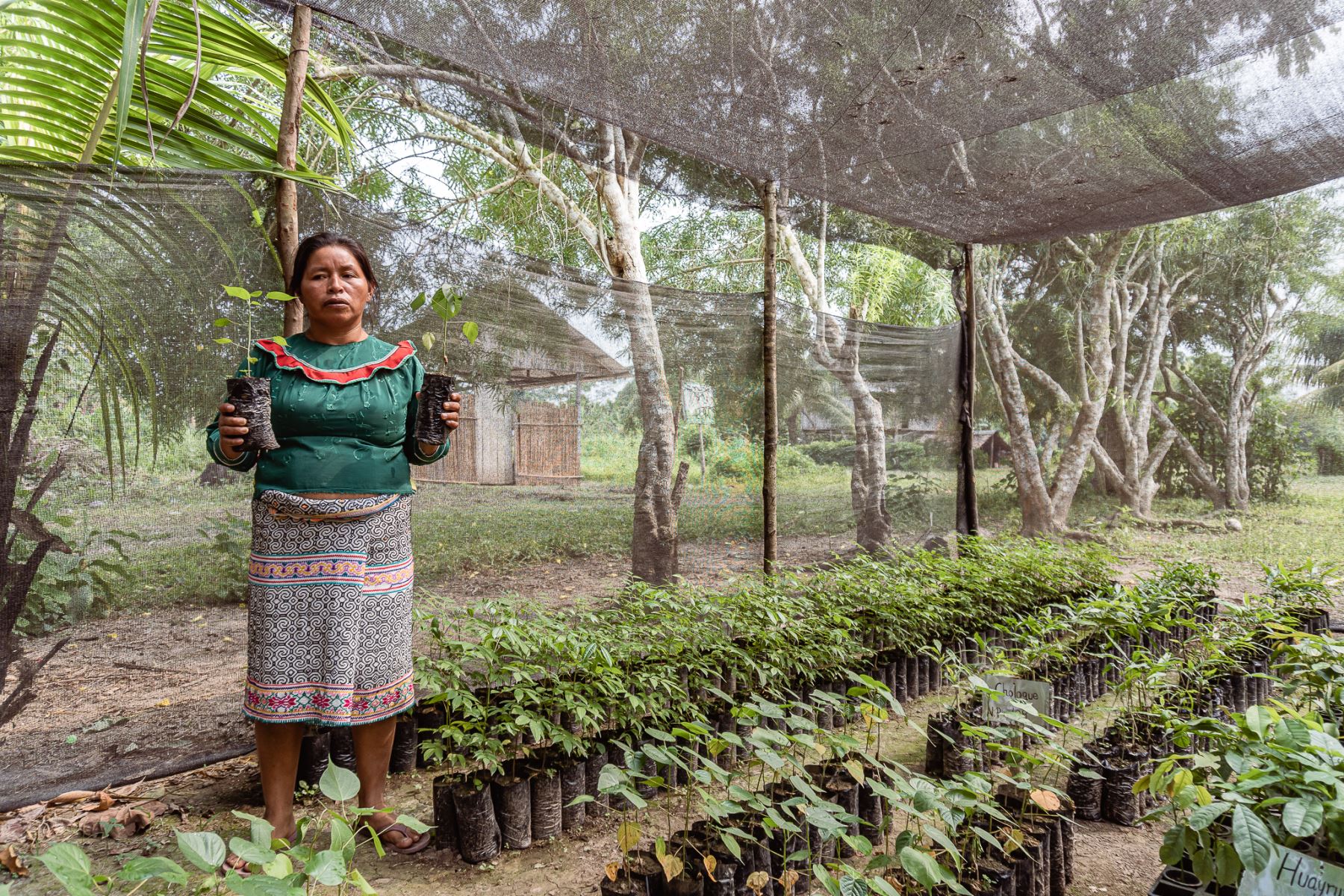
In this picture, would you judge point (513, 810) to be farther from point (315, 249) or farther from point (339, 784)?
point (315, 249)

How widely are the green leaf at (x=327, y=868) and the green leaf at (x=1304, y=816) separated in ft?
4.40

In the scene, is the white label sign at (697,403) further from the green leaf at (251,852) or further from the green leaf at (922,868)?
the green leaf at (251,852)

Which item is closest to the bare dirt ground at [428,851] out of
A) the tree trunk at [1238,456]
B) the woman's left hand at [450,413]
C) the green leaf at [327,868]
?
the green leaf at [327,868]

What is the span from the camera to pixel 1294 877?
1180 millimetres

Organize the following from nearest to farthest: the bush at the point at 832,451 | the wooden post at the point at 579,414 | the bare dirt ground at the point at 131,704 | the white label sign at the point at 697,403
Answer: the bare dirt ground at the point at 131,704 < the wooden post at the point at 579,414 < the white label sign at the point at 697,403 < the bush at the point at 832,451

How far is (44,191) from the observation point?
183 centimetres

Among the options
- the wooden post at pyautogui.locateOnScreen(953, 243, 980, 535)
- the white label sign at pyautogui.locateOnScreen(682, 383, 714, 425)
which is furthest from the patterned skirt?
the wooden post at pyautogui.locateOnScreen(953, 243, 980, 535)

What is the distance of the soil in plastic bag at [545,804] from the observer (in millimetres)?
1941

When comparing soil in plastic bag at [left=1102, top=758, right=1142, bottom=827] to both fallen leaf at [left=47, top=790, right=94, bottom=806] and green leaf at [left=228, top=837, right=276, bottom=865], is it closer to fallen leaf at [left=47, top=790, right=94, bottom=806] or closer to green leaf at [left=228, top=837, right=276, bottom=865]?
green leaf at [left=228, top=837, right=276, bottom=865]

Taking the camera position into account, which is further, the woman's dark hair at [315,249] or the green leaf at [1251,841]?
the woman's dark hair at [315,249]

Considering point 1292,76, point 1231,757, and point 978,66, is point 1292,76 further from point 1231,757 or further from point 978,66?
point 1231,757

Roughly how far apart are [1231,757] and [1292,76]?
280cm

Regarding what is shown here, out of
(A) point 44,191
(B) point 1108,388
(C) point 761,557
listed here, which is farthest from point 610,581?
(B) point 1108,388

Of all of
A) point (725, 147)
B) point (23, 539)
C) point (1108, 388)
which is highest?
point (725, 147)
